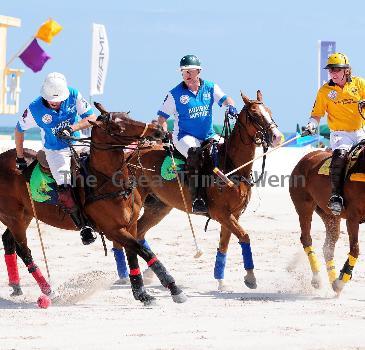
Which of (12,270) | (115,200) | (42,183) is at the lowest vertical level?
(12,270)

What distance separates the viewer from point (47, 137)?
1051 centimetres

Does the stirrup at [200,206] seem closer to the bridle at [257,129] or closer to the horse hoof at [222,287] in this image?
the bridle at [257,129]

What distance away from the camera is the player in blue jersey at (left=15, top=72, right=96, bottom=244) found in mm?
10125

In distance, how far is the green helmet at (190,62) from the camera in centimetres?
1162

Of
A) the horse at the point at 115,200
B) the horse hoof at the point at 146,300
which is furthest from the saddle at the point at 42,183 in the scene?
the horse hoof at the point at 146,300

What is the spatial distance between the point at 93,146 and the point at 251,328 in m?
2.65

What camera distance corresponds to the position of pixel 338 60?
10859 mm

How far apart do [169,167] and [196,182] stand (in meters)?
0.62

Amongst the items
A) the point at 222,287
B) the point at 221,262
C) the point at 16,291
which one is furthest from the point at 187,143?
the point at 16,291

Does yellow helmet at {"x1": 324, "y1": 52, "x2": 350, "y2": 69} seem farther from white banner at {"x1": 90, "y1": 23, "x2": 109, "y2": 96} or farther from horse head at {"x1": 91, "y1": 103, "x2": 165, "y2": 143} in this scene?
white banner at {"x1": 90, "y1": 23, "x2": 109, "y2": 96}

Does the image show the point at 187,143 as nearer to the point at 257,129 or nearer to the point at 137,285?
the point at 257,129

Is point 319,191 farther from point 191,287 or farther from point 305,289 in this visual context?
point 191,287

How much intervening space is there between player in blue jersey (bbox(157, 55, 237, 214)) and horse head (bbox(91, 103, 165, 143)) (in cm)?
225

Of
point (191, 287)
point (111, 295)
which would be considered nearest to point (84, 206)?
point (111, 295)
